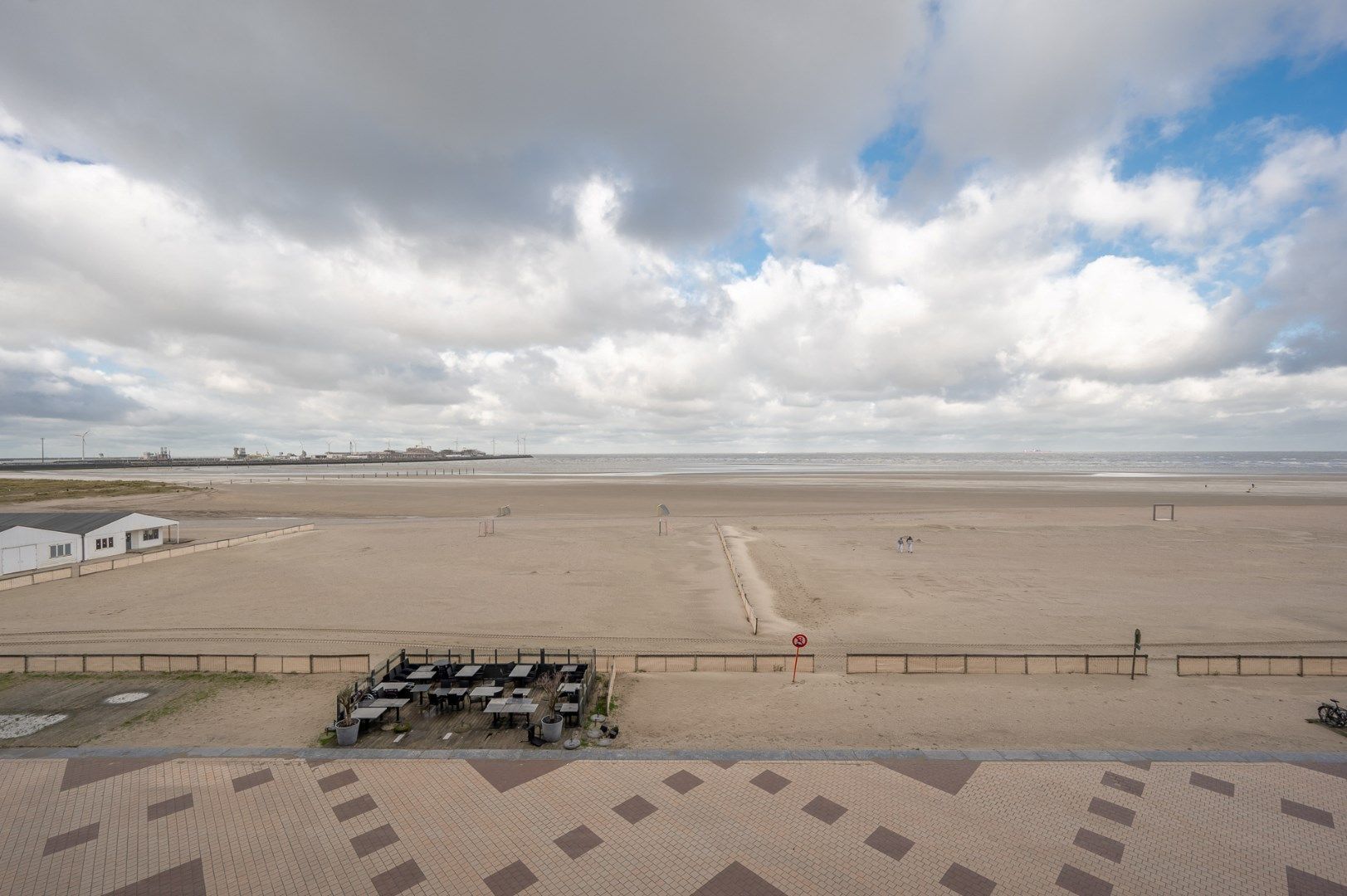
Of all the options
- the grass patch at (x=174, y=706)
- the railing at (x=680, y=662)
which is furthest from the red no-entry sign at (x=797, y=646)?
the grass patch at (x=174, y=706)

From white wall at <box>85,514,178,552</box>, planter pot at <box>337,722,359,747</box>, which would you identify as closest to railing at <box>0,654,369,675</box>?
planter pot at <box>337,722,359,747</box>

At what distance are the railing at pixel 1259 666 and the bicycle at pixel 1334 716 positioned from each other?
238 cm

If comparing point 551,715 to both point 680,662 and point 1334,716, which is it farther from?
point 1334,716

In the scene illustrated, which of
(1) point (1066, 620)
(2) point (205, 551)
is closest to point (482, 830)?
(1) point (1066, 620)

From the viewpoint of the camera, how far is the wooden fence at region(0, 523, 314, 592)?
90.2 feet

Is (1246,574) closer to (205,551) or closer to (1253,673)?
(1253,673)

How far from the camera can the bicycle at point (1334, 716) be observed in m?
13.3

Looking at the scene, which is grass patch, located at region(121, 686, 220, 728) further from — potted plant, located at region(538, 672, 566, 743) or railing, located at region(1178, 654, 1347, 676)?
railing, located at region(1178, 654, 1347, 676)

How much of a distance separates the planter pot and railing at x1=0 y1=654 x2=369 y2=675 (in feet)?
13.9

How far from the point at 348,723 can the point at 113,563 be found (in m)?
29.3

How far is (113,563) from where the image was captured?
99.7 feet

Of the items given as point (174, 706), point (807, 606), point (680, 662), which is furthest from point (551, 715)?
point (807, 606)

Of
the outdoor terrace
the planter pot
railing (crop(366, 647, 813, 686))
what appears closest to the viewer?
the planter pot

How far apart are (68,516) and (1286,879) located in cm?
5450
